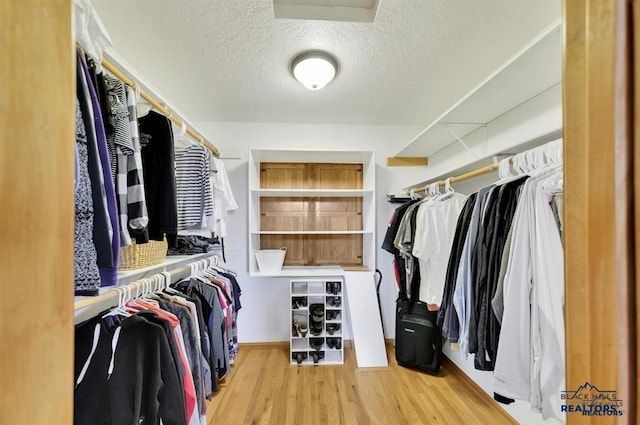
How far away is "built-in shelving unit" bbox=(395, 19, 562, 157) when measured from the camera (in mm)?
1070

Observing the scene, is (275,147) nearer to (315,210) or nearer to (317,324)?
(315,210)

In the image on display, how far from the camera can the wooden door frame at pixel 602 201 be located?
352 millimetres

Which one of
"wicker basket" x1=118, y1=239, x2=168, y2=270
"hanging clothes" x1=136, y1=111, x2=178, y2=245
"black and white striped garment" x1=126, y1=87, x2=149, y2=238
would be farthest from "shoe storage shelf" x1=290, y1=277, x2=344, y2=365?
"black and white striped garment" x1=126, y1=87, x2=149, y2=238

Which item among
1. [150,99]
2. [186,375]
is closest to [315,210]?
[150,99]

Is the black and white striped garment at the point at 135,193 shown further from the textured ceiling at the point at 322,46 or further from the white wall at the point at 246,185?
the white wall at the point at 246,185

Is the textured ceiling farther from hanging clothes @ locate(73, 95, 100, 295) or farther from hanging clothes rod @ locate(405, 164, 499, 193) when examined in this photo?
hanging clothes @ locate(73, 95, 100, 295)

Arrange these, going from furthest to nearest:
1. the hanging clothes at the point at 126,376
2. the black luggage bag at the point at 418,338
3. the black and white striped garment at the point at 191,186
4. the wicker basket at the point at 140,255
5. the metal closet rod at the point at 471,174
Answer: the black luggage bag at the point at 418,338, the black and white striped garment at the point at 191,186, the metal closet rod at the point at 471,174, the wicker basket at the point at 140,255, the hanging clothes at the point at 126,376

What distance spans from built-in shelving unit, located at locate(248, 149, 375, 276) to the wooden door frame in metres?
2.22

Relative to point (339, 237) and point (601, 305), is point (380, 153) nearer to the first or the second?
point (339, 237)

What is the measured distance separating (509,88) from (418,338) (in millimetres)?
1903

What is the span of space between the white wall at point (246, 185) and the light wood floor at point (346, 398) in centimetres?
42

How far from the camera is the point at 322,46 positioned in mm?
1538

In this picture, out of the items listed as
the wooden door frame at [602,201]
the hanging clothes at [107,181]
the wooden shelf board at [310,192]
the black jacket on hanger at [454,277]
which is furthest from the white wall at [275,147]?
the wooden door frame at [602,201]

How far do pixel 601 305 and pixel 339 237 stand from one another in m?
2.40
